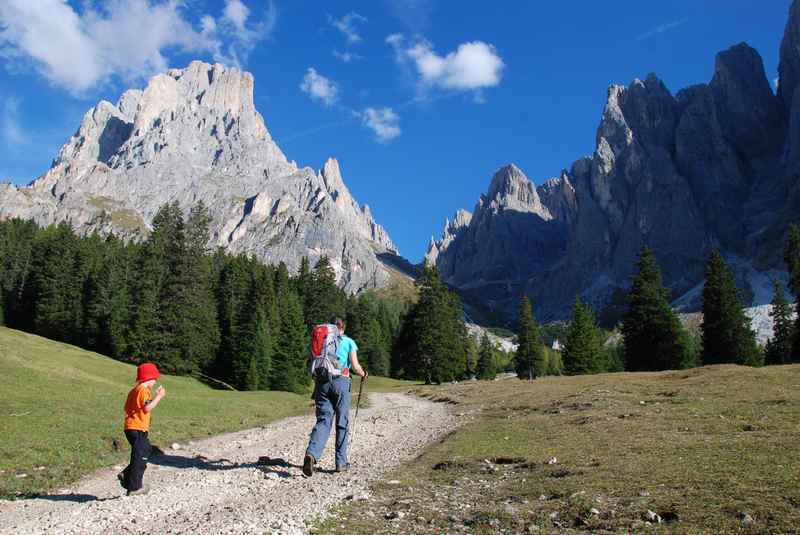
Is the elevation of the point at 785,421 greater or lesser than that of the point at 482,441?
greater

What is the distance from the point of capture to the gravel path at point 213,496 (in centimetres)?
818

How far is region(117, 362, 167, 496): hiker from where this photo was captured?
34.0 feet

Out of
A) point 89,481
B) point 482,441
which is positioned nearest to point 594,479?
point 482,441

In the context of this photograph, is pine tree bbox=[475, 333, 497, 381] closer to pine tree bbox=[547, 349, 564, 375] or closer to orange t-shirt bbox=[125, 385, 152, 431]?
pine tree bbox=[547, 349, 564, 375]

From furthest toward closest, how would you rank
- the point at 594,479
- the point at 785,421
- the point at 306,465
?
the point at 785,421 < the point at 306,465 < the point at 594,479

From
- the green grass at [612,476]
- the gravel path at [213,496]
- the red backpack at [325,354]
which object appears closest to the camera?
the green grass at [612,476]

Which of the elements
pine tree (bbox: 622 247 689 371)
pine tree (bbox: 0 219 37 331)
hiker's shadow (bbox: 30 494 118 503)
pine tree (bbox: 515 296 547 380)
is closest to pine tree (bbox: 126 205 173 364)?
pine tree (bbox: 0 219 37 331)

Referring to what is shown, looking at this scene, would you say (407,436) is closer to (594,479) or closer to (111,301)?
(594,479)

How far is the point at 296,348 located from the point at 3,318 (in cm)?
4990

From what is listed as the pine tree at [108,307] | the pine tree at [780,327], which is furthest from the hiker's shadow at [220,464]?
the pine tree at [780,327]

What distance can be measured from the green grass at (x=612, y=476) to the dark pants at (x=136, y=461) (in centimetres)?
442

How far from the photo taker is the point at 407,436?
20.9 meters

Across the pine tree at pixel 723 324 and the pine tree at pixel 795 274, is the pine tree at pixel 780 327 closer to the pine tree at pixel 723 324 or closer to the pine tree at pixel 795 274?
the pine tree at pixel 795 274

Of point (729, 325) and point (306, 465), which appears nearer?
point (306, 465)
